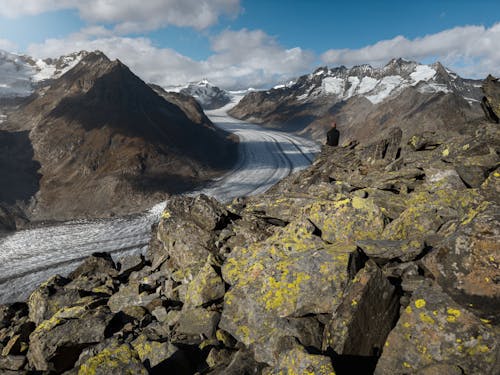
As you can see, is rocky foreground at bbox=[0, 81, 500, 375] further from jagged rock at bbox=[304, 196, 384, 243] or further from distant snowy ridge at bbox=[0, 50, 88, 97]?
distant snowy ridge at bbox=[0, 50, 88, 97]

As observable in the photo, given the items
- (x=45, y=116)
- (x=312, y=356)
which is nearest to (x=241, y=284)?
(x=312, y=356)

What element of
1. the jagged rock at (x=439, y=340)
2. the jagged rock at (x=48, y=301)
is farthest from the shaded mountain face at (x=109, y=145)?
the jagged rock at (x=439, y=340)

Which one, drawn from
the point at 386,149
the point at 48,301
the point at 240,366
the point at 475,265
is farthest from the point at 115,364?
the point at 386,149

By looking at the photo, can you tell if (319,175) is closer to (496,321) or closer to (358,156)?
(358,156)

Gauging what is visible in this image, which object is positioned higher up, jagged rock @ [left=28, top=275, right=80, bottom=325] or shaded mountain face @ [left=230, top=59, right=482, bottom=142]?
shaded mountain face @ [left=230, top=59, right=482, bottom=142]

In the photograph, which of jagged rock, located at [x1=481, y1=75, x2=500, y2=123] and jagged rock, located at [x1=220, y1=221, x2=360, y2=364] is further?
jagged rock, located at [x1=481, y1=75, x2=500, y2=123]

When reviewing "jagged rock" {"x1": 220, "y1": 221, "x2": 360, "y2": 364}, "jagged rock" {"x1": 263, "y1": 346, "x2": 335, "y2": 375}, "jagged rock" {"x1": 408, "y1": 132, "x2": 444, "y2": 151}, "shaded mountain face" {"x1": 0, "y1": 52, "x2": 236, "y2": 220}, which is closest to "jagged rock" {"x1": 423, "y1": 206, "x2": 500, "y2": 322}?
"jagged rock" {"x1": 220, "y1": 221, "x2": 360, "y2": 364}

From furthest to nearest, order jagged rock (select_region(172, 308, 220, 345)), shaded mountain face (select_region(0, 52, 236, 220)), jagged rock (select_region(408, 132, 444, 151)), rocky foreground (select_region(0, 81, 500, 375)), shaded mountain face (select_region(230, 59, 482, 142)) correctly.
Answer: shaded mountain face (select_region(230, 59, 482, 142)) < shaded mountain face (select_region(0, 52, 236, 220)) < jagged rock (select_region(408, 132, 444, 151)) < jagged rock (select_region(172, 308, 220, 345)) < rocky foreground (select_region(0, 81, 500, 375))
